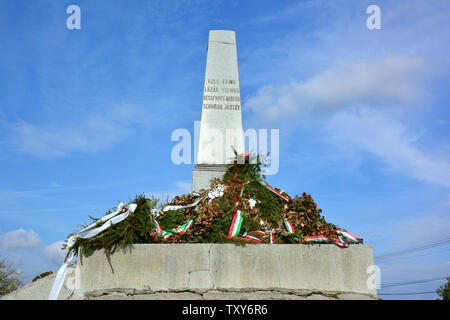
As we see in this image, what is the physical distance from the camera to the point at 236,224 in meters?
6.11

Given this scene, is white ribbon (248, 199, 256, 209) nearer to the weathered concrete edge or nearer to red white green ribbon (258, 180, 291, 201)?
red white green ribbon (258, 180, 291, 201)

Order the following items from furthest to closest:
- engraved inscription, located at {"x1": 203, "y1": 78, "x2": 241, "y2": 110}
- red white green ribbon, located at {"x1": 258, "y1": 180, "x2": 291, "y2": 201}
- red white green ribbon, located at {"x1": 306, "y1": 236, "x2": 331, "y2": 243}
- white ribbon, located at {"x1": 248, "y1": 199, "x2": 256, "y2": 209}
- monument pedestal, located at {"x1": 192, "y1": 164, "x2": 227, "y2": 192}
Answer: engraved inscription, located at {"x1": 203, "y1": 78, "x2": 241, "y2": 110} < monument pedestal, located at {"x1": 192, "y1": 164, "x2": 227, "y2": 192} < red white green ribbon, located at {"x1": 258, "y1": 180, "x2": 291, "y2": 201} < white ribbon, located at {"x1": 248, "y1": 199, "x2": 256, "y2": 209} < red white green ribbon, located at {"x1": 306, "y1": 236, "x2": 331, "y2": 243}

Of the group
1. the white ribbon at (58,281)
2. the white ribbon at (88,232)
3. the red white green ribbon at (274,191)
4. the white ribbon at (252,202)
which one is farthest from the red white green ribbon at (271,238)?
the white ribbon at (58,281)

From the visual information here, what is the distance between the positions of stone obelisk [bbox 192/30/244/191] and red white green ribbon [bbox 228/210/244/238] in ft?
8.68

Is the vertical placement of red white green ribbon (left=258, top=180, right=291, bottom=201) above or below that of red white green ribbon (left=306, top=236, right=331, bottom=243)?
above

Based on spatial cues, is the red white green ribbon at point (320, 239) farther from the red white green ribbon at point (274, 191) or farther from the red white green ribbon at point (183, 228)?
the red white green ribbon at point (183, 228)

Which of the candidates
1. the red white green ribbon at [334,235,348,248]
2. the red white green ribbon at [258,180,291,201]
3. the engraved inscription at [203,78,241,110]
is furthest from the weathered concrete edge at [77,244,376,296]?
the engraved inscription at [203,78,241,110]

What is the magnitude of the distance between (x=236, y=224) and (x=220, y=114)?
12.7 feet

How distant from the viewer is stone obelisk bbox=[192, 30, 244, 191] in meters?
9.14

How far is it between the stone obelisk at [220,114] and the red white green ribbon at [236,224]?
2.65 meters

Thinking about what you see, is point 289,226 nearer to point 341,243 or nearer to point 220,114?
point 341,243

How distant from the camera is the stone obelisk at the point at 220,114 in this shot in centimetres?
914
